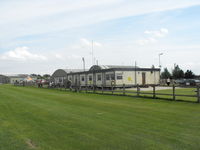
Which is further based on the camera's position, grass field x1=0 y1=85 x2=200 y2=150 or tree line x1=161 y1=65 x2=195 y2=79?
tree line x1=161 y1=65 x2=195 y2=79

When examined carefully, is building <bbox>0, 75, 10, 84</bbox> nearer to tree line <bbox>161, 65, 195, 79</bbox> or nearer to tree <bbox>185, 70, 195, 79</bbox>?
tree line <bbox>161, 65, 195, 79</bbox>

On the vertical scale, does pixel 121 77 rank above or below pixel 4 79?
below

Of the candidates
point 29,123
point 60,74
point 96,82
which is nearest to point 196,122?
point 29,123

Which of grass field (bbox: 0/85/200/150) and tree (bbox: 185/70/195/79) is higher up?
tree (bbox: 185/70/195/79)

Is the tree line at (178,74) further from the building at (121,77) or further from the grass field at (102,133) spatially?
the grass field at (102,133)

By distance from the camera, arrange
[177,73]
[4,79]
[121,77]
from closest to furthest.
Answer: [121,77], [177,73], [4,79]

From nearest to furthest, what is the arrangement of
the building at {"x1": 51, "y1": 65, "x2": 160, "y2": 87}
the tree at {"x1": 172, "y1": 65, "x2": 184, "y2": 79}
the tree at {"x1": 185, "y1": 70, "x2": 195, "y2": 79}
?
1. the building at {"x1": 51, "y1": 65, "x2": 160, "y2": 87}
2. the tree at {"x1": 185, "y1": 70, "x2": 195, "y2": 79}
3. the tree at {"x1": 172, "y1": 65, "x2": 184, "y2": 79}

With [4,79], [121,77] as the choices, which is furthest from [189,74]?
[4,79]

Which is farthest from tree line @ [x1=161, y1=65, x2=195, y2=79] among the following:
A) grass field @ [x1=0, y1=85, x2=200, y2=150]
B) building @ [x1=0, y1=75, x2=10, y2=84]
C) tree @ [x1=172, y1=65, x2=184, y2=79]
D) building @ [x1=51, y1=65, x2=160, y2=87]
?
building @ [x1=0, y1=75, x2=10, y2=84]

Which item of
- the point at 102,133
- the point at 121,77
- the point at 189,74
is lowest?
the point at 102,133

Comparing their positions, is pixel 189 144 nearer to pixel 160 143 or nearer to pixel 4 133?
pixel 160 143

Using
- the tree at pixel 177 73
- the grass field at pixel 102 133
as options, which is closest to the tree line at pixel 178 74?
the tree at pixel 177 73

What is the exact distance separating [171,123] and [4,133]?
533cm

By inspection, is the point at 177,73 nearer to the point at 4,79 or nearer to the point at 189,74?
the point at 189,74
